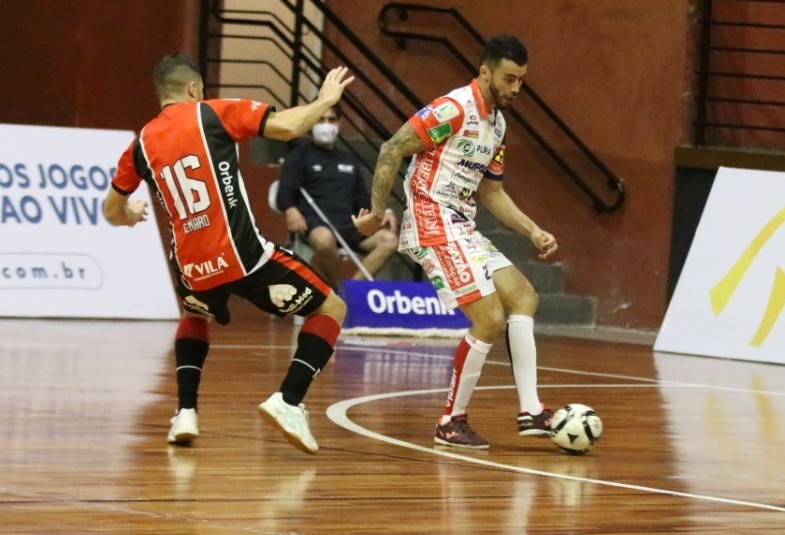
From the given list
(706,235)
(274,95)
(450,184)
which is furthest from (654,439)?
(274,95)

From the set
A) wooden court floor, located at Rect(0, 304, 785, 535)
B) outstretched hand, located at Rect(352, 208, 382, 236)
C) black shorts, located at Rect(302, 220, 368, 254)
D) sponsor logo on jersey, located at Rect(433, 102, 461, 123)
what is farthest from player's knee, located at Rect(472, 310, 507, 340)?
black shorts, located at Rect(302, 220, 368, 254)

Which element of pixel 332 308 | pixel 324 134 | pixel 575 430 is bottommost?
pixel 575 430

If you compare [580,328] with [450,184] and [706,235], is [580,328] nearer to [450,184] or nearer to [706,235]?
[706,235]

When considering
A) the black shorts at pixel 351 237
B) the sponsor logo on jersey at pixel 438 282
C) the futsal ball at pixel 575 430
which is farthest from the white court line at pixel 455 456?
the black shorts at pixel 351 237

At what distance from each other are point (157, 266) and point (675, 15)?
4.84 m

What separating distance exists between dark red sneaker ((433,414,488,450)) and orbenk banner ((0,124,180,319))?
20.1 ft

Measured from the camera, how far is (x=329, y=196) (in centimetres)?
1358

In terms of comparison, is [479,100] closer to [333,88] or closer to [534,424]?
[333,88]

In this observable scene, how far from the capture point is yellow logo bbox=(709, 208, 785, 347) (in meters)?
11.6

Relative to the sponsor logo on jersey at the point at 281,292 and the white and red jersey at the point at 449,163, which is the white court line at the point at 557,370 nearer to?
the white and red jersey at the point at 449,163

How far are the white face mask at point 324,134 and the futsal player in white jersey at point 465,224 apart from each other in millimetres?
6516

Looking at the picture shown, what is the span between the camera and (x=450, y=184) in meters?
7.00

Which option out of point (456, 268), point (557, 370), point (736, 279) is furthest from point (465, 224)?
point (736, 279)

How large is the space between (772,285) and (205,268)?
20.7ft
